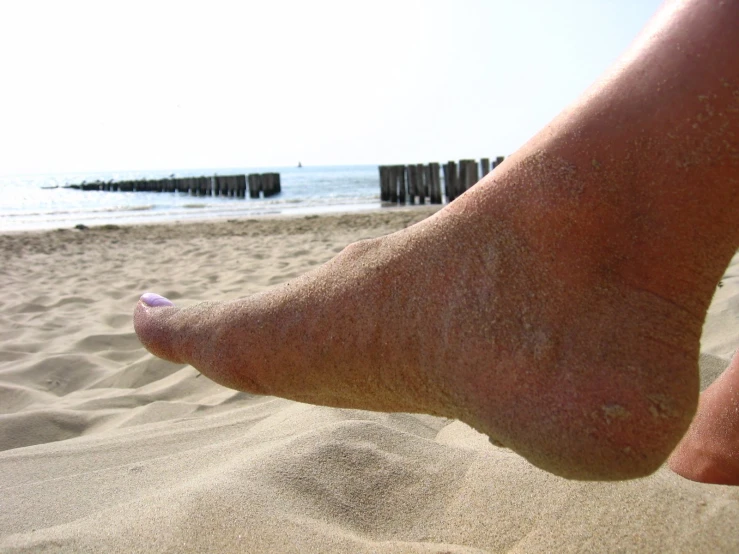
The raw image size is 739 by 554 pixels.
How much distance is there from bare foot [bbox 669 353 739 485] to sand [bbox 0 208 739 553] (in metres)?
0.03

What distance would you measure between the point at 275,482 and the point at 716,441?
0.80m

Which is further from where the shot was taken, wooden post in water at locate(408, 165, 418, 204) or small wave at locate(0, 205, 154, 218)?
wooden post in water at locate(408, 165, 418, 204)

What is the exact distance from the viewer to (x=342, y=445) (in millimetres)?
1278

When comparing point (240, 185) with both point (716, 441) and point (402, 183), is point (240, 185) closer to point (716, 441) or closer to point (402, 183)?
point (402, 183)

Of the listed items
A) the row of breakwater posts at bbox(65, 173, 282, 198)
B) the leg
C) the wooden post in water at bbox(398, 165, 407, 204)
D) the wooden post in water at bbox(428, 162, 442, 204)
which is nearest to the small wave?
the row of breakwater posts at bbox(65, 173, 282, 198)

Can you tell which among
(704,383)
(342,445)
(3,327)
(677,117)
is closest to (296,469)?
(342,445)

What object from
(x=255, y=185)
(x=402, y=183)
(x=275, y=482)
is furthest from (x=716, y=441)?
(x=255, y=185)

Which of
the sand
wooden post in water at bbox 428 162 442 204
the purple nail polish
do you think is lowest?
the sand

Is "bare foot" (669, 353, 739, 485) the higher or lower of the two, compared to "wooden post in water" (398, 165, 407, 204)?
lower

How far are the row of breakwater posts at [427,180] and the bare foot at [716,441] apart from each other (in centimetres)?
1024

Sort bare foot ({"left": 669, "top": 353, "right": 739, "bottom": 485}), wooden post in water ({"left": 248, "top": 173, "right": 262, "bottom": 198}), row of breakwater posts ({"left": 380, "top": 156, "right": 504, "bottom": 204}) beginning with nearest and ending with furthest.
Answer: bare foot ({"left": 669, "top": 353, "right": 739, "bottom": 485}) → row of breakwater posts ({"left": 380, "top": 156, "right": 504, "bottom": 204}) → wooden post in water ({"left": 248, "top": 173, "right": 262, "bottom": 198})

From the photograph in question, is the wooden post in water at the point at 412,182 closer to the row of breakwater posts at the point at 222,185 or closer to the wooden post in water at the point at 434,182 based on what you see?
the wooden post in water at the point at 434,182

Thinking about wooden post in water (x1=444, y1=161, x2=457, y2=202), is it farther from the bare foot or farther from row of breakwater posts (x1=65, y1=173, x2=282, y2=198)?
the bare foot

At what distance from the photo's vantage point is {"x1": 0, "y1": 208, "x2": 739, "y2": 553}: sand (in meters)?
0.96
